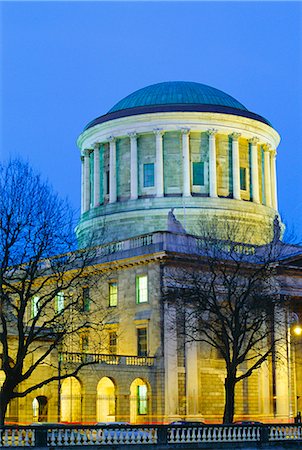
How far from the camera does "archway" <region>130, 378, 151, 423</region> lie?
62.7 meters

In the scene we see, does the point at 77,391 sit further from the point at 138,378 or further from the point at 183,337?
the point at 183,337

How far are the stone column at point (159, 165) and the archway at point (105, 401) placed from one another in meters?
20.8

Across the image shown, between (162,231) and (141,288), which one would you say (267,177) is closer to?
(162,231)

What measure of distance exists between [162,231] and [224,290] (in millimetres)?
5936

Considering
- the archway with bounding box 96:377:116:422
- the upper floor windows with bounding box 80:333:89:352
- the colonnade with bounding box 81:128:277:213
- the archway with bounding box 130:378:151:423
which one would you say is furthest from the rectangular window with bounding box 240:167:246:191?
the archway with bounding box 96:377:116:422

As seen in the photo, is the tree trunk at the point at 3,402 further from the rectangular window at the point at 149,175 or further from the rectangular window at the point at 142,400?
the rectangular window at the point at 149,175

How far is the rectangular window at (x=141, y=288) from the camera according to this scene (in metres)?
65.5

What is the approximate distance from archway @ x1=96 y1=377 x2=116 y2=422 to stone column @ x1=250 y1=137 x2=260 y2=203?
25.8m

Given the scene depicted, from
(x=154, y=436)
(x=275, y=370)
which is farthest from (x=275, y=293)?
(x=154, y=436)

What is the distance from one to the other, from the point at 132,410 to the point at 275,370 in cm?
1238

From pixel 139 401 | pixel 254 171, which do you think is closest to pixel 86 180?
pixel 254 171

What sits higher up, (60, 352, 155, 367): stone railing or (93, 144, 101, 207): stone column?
(93, 144, 101, 207): stone column

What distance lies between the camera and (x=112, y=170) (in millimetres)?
81375

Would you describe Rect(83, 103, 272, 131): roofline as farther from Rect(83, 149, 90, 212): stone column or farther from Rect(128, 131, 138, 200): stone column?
Rect(83, 149, 90, 212): stone column
